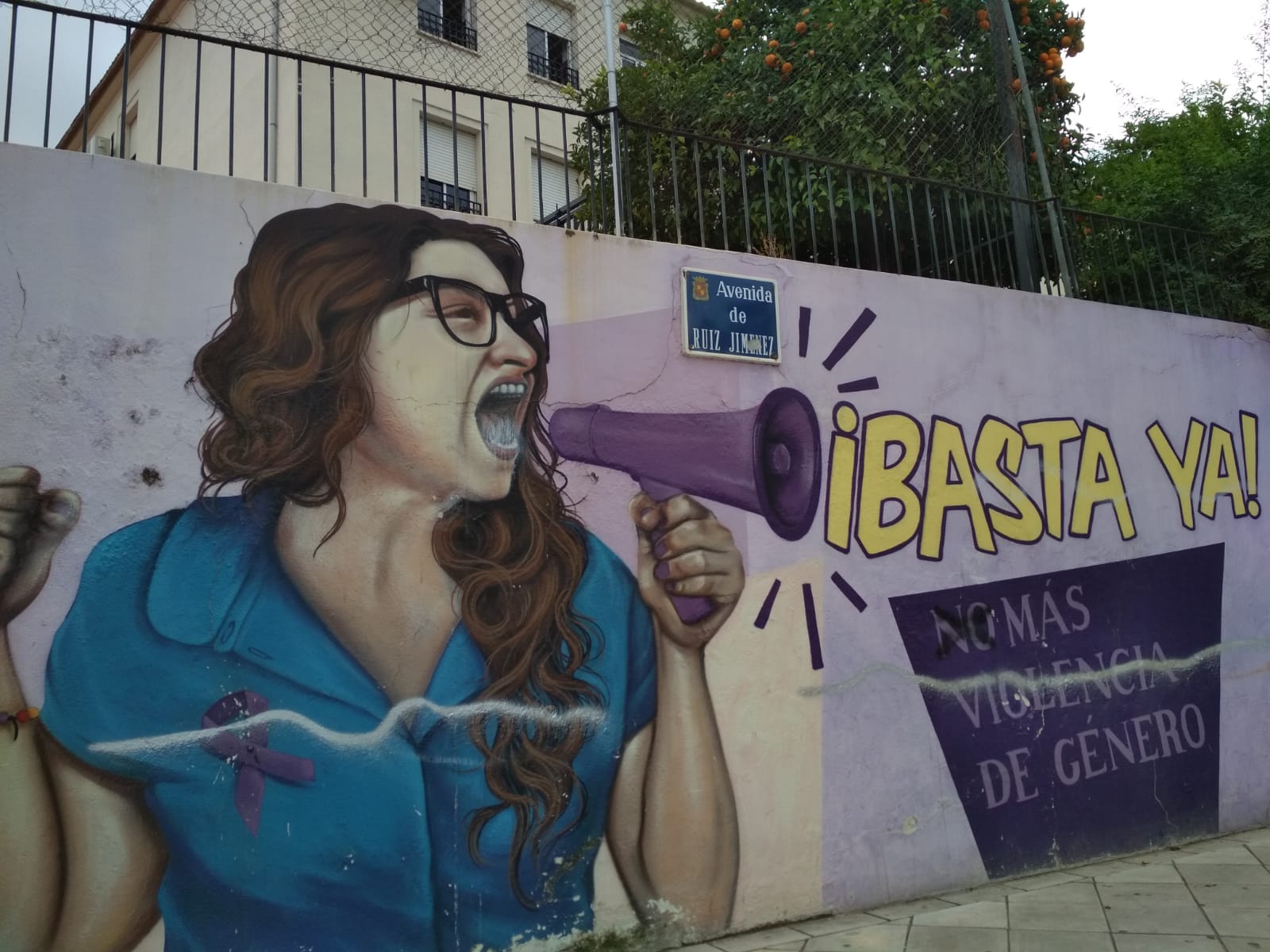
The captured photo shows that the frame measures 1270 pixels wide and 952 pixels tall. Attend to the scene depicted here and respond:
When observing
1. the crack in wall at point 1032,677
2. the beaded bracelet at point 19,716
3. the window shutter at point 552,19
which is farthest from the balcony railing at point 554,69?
the beaded bracelet at point 19,716

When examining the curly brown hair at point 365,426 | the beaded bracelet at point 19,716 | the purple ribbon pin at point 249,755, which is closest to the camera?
the beaded bracelet at point 19,716

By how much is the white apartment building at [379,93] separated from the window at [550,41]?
0.03 meters

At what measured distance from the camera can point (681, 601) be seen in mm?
4617

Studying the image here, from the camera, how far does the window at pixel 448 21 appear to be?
25.3ft

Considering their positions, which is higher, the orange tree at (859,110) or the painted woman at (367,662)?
Result: the orange tree at (859,110)

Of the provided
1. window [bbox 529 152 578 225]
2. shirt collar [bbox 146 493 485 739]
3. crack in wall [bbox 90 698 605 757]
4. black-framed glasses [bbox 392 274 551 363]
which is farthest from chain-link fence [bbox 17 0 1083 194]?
crack in wall [bbox 90 698 605 757]

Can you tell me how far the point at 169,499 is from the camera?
3742 millimetres

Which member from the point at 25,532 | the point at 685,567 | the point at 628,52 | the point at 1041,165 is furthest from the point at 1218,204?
the point at 628,52

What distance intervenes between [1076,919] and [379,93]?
9454 millimetres

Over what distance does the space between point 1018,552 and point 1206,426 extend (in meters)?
1.99

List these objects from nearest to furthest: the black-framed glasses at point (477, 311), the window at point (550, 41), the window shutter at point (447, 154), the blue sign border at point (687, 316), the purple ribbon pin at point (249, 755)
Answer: the purple ribbon pin at point (249, 755) → the black-framed glasses at point (477, 311) → the blue sign border at point (687, 316) → the window at point (550, 41) → the window shutter at point (447, 154)

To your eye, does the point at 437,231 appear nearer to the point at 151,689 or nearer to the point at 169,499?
the point at 169,499

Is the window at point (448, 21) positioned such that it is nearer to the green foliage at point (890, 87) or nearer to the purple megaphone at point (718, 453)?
the green foliage at point (890, 87)

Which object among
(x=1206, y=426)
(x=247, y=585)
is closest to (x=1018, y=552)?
(x=1206, y=426)
